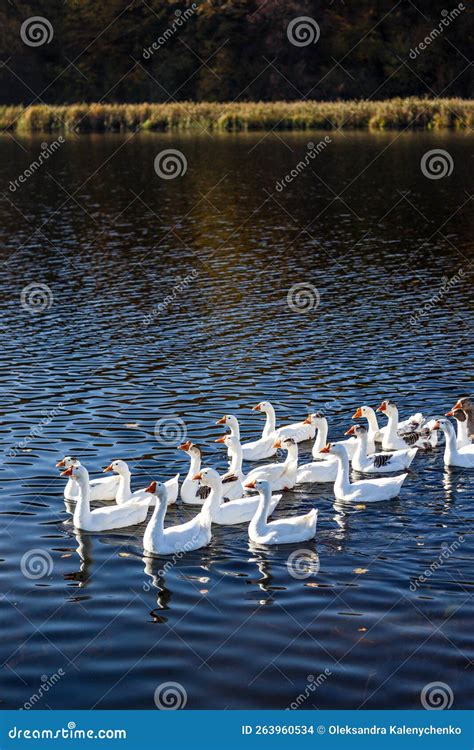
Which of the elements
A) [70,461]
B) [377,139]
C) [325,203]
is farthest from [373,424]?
[377,139]

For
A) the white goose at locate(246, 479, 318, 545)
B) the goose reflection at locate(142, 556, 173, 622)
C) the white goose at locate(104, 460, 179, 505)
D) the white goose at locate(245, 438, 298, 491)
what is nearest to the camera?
the goose reflection at locate(142, 556, 173, 622)

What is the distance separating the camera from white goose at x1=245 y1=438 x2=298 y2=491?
19.4m

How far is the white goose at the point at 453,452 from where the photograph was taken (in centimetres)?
2028

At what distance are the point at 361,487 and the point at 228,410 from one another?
5698mm

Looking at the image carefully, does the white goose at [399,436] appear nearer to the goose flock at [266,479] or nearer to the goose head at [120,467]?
the goose flock at [266,479]

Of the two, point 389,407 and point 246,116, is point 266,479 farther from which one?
point 246,116

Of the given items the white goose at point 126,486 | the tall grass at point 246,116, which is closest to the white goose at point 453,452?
the white goose at point 126,486

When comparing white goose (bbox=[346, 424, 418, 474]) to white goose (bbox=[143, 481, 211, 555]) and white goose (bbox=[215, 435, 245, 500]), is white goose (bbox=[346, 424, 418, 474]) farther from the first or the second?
white goose (bbox=[143, 481, 211, 555])

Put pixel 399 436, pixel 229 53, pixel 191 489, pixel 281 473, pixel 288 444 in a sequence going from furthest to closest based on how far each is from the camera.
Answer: pixel 229 53 < pixel 399 436 < pixel 288 444 < pixel 281 473 < pixel 191 489

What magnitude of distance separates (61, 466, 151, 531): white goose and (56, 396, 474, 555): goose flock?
0.05 feet

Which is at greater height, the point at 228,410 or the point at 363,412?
the point at 363,412

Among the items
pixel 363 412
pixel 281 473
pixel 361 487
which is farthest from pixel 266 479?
pixel 363 412

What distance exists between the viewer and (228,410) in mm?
23953

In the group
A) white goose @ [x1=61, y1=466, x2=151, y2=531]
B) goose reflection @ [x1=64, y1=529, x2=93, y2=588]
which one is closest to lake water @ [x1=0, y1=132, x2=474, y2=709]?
goose reflection @ [x1=64, y1=529, x2=93, y2=588]
